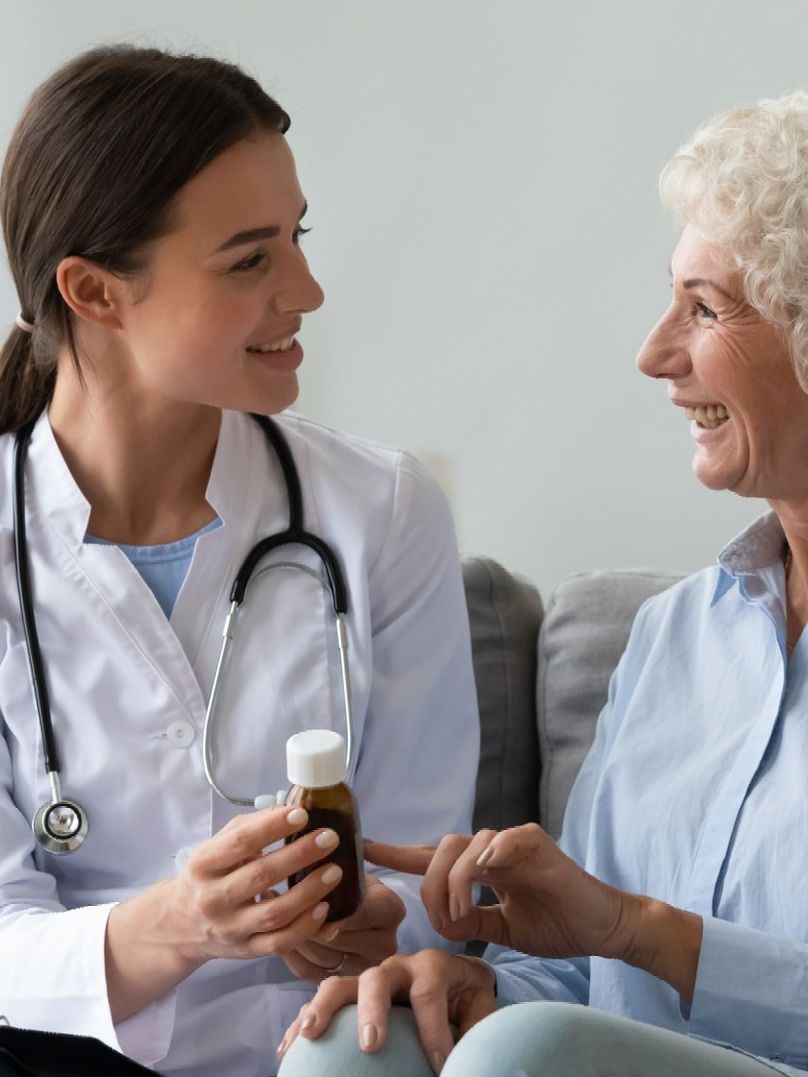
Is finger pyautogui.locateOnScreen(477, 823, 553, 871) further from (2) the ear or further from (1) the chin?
(2) the ear

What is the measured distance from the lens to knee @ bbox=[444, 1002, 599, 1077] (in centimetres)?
121

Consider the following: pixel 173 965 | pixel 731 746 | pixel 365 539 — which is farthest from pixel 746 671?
pixel 173 965

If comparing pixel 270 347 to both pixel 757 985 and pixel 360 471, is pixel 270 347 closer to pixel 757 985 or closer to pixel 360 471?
pixel 360 471

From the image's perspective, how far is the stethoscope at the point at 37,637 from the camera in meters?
1.64

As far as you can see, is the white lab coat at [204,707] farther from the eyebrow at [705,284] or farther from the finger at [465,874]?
the eyebrow at [705,284]

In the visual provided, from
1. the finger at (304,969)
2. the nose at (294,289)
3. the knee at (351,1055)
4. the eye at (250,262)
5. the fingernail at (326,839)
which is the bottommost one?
the finger at (304,969)

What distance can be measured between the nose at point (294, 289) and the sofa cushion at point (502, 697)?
0.56 m

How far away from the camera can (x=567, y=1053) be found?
4.02 ft

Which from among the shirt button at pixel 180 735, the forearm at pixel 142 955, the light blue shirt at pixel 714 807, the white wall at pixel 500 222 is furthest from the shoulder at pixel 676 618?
the white wall at pixel 500 222

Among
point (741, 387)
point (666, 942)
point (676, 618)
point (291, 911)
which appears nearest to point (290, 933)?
point (291, 911)

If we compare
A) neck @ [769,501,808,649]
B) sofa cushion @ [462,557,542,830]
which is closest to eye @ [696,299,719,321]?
neck @ [769,501,808,649]

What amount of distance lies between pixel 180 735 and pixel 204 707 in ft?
0.13

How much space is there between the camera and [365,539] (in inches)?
69.8

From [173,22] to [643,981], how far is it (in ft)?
6.39
